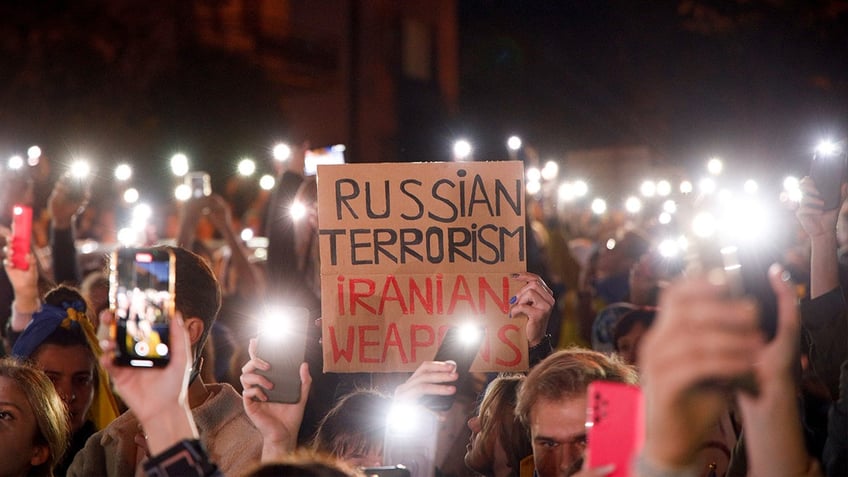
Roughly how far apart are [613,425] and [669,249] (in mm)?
5552

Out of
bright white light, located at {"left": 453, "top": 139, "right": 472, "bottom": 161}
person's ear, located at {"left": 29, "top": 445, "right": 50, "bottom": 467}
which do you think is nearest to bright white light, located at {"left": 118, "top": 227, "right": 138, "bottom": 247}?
bright white light, located at {"left": 453, "top": 139, "right": 472, "bottom": 161}

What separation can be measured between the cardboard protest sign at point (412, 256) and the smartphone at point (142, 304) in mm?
1604

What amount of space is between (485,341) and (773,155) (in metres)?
13.7

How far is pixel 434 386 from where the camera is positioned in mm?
3617

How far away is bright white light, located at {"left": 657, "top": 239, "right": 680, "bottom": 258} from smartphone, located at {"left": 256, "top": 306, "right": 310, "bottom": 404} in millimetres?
4335

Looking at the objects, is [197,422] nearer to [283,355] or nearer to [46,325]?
[283,355]

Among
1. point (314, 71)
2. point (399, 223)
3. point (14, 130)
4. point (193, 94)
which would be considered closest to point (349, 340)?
point (399, 223)

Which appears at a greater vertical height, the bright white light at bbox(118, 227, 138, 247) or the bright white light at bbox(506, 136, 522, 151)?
the bright white light at bbox(506, 136, 522, 151)

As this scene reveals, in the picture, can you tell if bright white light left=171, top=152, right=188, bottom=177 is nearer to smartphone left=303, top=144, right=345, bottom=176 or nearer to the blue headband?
smartphone left=303, top=144, right=345, bottom=176

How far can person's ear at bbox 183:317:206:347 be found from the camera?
154 inches

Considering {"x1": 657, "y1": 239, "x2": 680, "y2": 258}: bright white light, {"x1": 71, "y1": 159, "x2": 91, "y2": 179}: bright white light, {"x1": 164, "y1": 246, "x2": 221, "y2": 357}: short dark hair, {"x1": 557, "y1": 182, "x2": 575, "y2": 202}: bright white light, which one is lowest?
{"x1": 164, "y1": 246, "x2": 221, "y2": 357}: short dark hair

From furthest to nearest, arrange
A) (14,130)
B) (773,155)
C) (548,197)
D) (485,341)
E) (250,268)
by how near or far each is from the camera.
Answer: (14,130) → (773,155) → (548,197) → (250,268) → (485,341)

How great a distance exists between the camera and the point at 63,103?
2416cm

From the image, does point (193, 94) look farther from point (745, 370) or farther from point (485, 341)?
point (745, 370)
